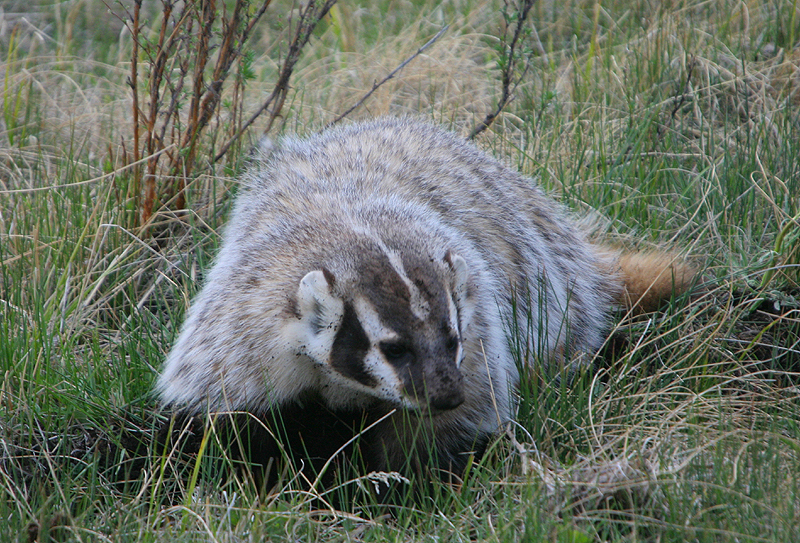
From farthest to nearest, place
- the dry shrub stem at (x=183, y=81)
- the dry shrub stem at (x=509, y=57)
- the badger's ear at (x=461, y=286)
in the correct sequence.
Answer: the dry shrub stem at (x=509, y=57)
the dry shrub stem at (x=183, y=81)
the badger's ear at (x=461, y=286)

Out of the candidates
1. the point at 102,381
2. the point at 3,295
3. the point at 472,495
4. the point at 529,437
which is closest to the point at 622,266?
the point at 529,437

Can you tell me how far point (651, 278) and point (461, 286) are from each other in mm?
1273

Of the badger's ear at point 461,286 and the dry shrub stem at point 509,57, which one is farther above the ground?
the dry shrub stem at point 509,57

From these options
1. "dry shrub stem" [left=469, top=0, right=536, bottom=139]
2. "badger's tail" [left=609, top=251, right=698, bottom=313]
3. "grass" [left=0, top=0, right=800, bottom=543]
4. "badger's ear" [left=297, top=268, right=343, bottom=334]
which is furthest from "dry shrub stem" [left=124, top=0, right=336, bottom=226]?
"badger's tail" [left=609, top=251, right=698, bottom=313]

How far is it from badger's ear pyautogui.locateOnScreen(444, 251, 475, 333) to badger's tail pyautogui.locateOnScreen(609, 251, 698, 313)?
39.5 inches

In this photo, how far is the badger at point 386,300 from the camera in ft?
7.73

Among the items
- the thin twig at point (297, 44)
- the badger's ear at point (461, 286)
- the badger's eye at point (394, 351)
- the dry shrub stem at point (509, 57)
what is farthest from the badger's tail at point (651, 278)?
the thin twig at point (297, 44)

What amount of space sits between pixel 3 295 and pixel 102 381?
2.62 ft

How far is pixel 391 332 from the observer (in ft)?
7.51

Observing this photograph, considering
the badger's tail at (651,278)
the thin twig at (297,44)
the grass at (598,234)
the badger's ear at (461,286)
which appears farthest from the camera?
the thin twig at (297,44)

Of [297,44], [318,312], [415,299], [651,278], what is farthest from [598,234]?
[318,312]

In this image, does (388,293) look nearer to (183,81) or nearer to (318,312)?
(318,312)

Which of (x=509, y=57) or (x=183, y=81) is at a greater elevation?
(x=509, y=57)

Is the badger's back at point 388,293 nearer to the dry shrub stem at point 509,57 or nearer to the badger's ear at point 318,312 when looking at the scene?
the badger's ear at point 318,312
